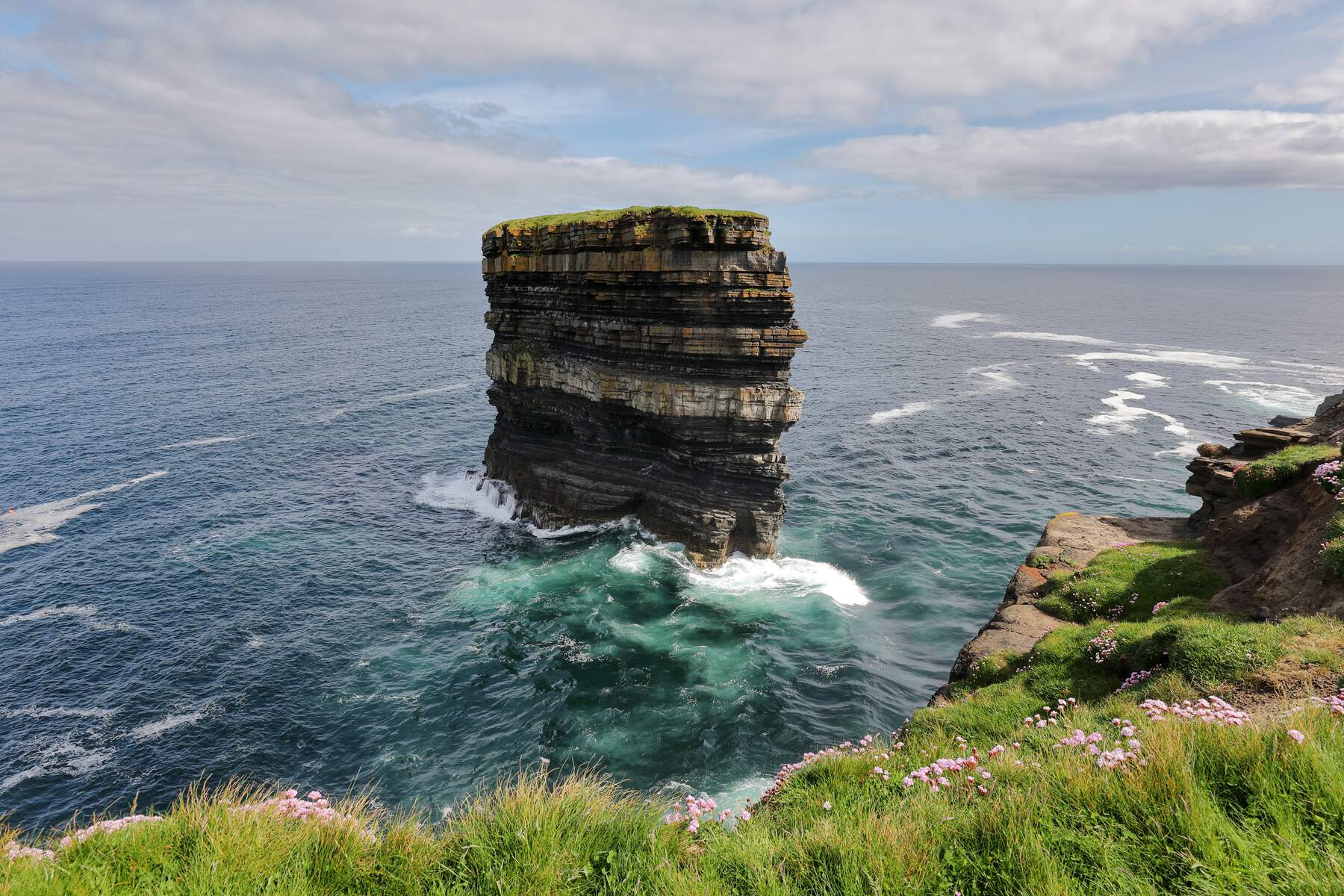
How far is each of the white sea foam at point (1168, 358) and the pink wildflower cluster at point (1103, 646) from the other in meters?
87.5

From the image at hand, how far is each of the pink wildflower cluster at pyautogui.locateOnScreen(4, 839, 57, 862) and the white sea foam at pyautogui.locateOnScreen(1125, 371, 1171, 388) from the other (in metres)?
95.2

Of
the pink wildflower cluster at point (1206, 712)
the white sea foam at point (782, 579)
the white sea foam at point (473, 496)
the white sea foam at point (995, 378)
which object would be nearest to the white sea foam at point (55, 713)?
the white sea foam at point (473, 496)

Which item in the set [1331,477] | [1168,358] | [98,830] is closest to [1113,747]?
[1331,477]

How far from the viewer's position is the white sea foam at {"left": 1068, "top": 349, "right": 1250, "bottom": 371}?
3647 inches

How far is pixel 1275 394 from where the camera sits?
72312 mm

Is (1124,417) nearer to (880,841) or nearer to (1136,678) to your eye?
(1136,678)

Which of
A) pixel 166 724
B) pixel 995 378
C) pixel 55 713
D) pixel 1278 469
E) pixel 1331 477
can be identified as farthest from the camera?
pixel 995 378

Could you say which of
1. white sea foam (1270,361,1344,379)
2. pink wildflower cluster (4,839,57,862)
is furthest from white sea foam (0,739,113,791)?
white sea foam (1270,361,1344,379)

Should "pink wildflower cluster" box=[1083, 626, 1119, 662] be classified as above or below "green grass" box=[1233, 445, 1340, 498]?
below

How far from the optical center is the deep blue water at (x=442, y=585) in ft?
78.4

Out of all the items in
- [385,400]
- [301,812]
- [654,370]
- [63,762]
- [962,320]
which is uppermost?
[962,320]

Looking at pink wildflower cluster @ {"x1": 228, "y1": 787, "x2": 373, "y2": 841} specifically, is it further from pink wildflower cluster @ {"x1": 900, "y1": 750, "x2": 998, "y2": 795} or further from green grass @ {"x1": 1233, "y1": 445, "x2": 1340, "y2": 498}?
green grass @ {"x1": 1233, "y1": 445, "x2": 1340, "y2": 498}

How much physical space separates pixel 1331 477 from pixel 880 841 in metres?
19.2

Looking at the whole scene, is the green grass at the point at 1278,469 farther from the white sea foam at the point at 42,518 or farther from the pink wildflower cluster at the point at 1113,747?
the white sea foam at the point at 42,518
